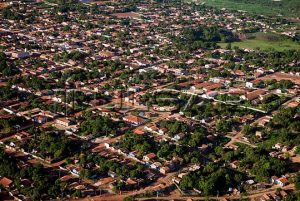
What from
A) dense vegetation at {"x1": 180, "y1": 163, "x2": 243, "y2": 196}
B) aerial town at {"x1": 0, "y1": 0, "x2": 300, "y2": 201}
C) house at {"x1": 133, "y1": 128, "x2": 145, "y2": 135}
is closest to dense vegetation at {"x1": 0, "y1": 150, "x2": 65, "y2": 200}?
aerial town at {"x1": 0, "y1": 0, "x2": 300, "y2": 201}

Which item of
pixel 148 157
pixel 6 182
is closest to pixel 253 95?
pixel 148 157

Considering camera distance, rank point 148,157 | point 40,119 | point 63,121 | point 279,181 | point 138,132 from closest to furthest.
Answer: point 279,181 < point 148,157 < point 138,132 < point 63,121 < point 40,119

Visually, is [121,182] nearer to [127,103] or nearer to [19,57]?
[127,103]

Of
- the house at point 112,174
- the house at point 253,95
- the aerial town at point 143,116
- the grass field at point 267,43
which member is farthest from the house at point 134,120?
the grass field at point 267,43

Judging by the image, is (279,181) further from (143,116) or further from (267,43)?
(267,43)

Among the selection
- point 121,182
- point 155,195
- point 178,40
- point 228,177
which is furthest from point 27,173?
point 178,40

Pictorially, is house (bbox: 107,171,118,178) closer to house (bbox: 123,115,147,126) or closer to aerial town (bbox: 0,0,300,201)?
aerial town (bbox: 0,0,300,201)
